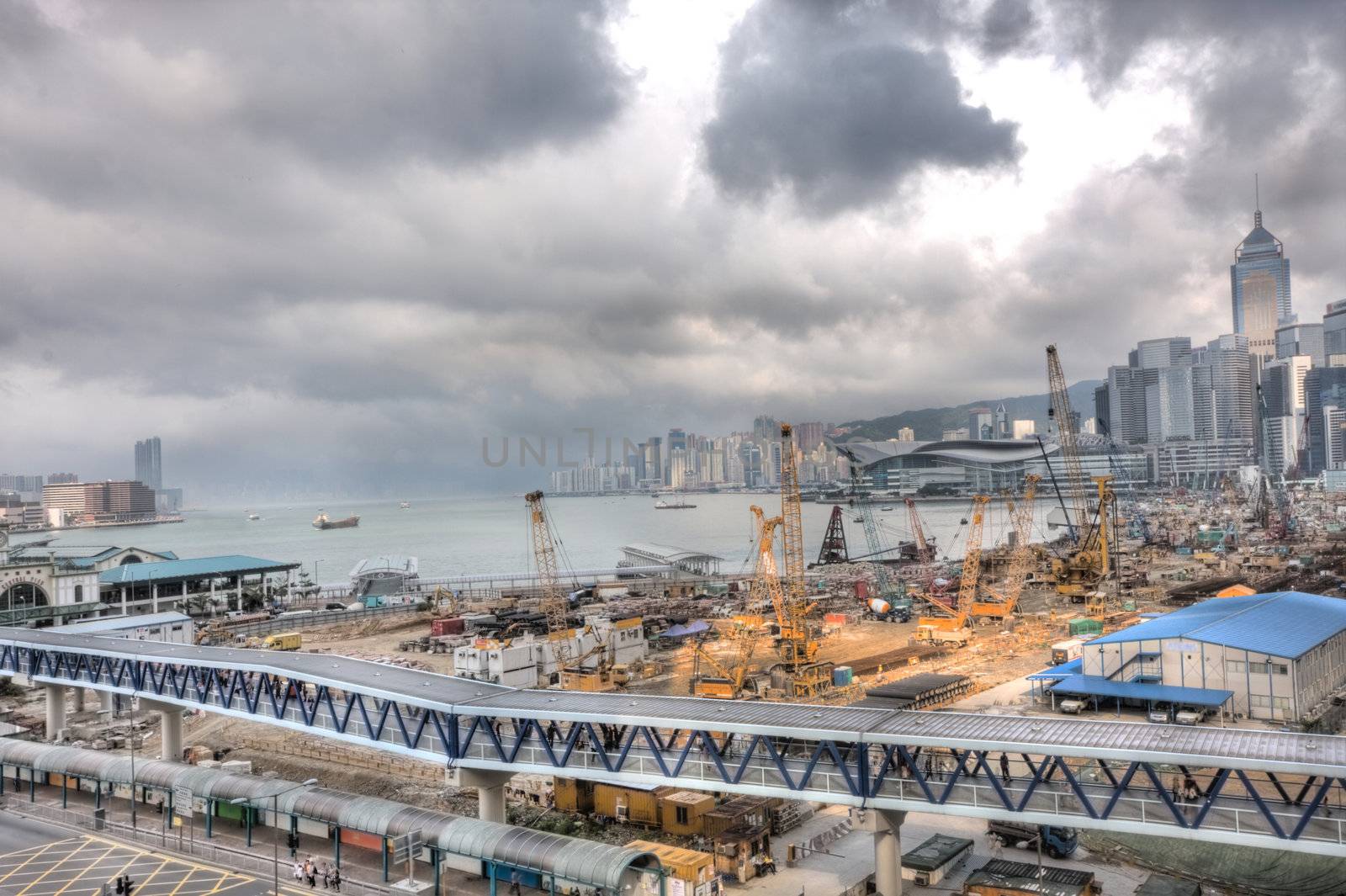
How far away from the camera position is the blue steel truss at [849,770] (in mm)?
12758

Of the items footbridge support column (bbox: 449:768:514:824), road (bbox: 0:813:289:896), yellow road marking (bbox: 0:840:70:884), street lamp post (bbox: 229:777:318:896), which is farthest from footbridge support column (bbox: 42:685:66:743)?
footbridge support column (bbox: 449:768:514:824)

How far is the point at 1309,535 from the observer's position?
344 feet

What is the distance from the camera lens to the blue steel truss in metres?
12.8

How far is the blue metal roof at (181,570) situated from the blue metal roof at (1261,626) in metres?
56.8

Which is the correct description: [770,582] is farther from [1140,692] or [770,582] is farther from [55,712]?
[55,712]

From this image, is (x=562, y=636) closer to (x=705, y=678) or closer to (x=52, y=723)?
(x=705, y=678)

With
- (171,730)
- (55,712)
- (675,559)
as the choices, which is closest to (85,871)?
(171,730)

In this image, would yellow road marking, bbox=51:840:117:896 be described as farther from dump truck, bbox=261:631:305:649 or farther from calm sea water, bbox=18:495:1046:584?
calm sea water, bbox=18:495:1046:584

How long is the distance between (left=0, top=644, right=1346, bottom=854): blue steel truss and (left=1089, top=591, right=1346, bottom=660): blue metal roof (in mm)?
9075

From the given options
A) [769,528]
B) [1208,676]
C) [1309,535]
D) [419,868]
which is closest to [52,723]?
[419,868]

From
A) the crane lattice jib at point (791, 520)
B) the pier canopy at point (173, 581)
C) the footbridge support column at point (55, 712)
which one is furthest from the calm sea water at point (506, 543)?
the footbridge support column at point (55, 712)

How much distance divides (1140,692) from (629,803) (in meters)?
18.1

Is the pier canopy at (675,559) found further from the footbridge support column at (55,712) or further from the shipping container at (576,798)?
the shipping container at (576,798)

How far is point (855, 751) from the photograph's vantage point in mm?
15617
